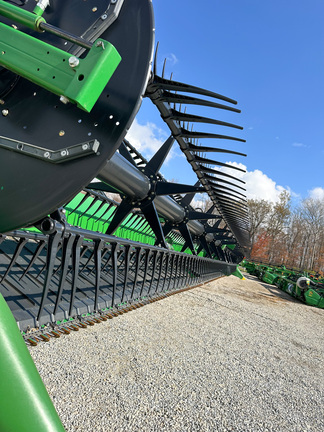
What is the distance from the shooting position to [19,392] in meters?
0.55

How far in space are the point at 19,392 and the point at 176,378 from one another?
180 cm

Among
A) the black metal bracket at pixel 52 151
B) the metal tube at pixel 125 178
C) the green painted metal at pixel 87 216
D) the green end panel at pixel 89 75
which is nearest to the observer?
the green end panel at pixel 89 75

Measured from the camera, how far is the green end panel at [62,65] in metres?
1.16

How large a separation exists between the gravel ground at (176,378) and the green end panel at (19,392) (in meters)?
1.05

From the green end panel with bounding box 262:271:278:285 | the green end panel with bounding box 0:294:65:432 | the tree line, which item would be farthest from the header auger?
the tree line

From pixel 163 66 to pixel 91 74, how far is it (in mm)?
1603

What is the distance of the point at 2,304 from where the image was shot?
62 cm

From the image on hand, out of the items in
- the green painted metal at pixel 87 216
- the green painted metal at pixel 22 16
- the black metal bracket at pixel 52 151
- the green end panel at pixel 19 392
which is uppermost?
the green painted metal at pixel 22 16

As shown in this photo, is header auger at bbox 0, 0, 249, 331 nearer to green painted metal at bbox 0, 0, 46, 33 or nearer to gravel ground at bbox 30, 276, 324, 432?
green painted metal at bbox 0, 0, 46, 33

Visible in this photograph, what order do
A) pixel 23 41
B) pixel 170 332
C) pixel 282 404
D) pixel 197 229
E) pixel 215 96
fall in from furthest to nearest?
1. pixel 197 229
2. pixel 170 332
3. pixel 215 96
4. pixel 282 404
5. pixel 23 41

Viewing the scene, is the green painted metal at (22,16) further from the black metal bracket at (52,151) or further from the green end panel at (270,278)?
the green end panel at (270,278)

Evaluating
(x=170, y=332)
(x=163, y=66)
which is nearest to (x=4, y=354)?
(x=163, y=66)

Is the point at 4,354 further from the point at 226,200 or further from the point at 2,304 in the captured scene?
the point at 226,200

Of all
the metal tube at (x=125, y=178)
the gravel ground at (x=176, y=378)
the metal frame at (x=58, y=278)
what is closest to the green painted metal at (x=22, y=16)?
the metal frame at (x=58, y=278)
